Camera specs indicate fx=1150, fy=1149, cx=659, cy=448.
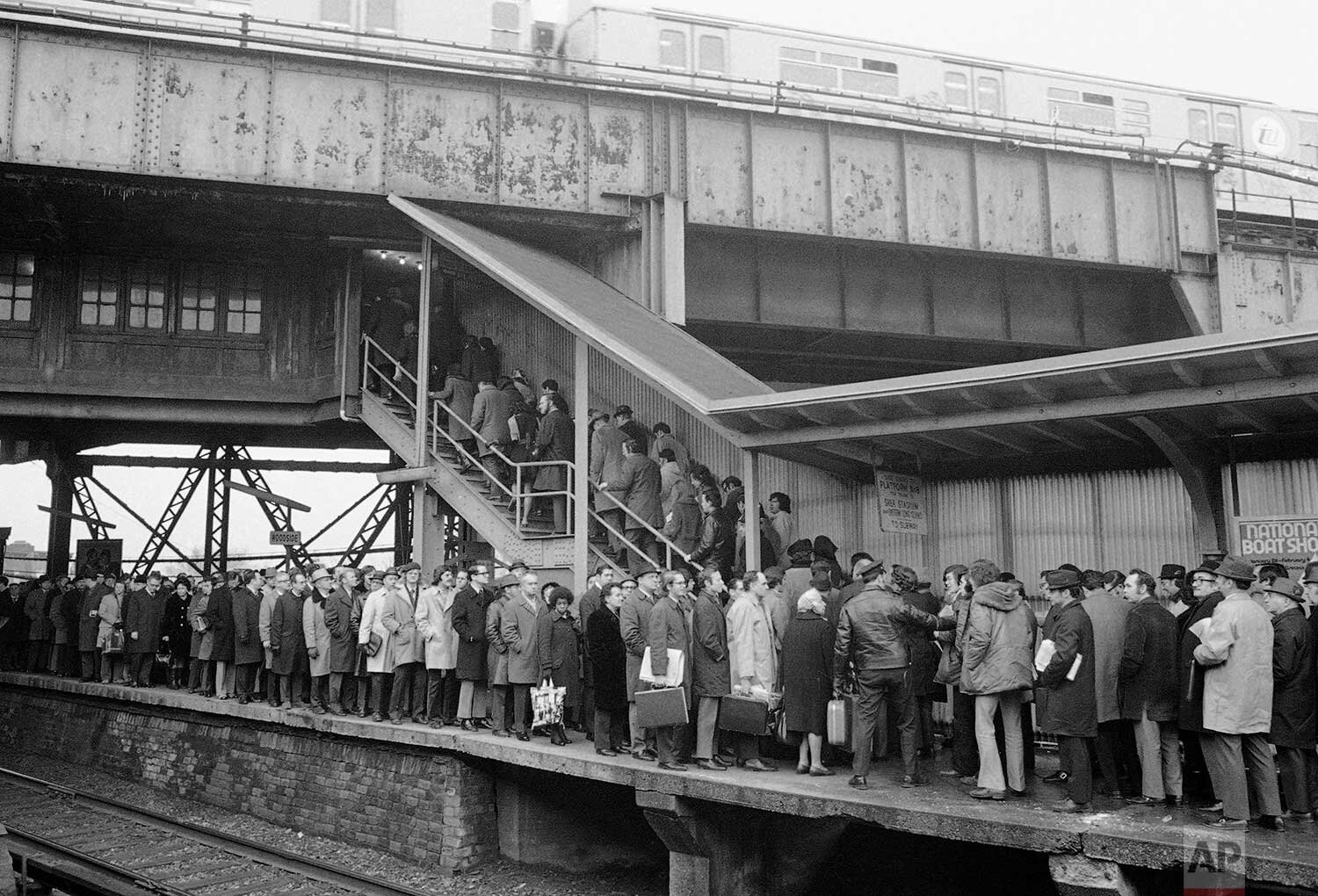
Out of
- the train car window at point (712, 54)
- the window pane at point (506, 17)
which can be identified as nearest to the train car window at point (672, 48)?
the train car window at point (712, 54)

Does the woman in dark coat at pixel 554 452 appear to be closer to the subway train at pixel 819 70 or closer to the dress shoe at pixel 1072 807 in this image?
the subway train at pixel 819 70

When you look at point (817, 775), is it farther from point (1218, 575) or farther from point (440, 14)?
point (440, 14)

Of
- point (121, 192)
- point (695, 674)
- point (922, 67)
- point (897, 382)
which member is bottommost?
point (695, 674)

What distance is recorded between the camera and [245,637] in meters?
15.2

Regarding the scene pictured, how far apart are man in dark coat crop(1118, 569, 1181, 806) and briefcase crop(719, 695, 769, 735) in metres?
3.02

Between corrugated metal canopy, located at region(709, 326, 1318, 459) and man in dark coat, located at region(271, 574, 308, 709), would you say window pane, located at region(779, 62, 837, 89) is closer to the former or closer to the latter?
corrugated metal canopy, located at region(709, 326, 1318, 459)

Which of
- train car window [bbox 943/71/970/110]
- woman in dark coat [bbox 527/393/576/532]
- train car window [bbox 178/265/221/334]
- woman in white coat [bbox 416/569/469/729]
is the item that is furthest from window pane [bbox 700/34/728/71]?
woman in white coat [bbox 416/569/469/729]

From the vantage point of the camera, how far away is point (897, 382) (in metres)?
10.5

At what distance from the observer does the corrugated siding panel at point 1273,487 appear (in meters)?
11.2

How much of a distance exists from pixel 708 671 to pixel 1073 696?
335cm

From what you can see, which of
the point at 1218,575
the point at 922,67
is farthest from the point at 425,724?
the point at 922,67

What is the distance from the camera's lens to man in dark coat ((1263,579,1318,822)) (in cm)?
780

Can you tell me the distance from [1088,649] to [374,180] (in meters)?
12.4

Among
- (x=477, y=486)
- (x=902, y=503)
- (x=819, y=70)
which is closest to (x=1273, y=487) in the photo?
(x=902, y=503)
